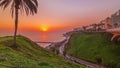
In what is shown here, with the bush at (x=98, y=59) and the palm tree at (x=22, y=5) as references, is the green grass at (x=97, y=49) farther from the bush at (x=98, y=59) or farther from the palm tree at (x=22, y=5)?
the palm tree at (x=22, y=5)

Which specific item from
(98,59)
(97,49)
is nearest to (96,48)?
(97,49)

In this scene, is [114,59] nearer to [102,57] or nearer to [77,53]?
[102,57]

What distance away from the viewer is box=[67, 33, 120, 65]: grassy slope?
9506 cm

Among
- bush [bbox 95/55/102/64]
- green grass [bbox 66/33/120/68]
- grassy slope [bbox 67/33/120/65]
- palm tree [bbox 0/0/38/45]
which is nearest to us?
palm tree [bbox 0/0/38/45]

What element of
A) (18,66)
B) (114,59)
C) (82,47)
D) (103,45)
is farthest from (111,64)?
(18,66)

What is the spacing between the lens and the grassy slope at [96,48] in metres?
95.1

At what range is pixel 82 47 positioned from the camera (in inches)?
4552

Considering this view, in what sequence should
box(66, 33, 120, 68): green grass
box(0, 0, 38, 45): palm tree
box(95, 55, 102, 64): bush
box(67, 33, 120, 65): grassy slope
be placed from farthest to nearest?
box(67, 33, 120, 65): grassy slope → box(66, 33, 120, 68): green grass → box(95, 55, 102, 64): bush → box(0, 0, 38, 45): palm tree

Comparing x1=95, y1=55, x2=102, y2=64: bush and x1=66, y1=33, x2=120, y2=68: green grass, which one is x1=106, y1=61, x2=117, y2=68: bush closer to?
x1=66, y1=33, x2=120, y2=68: green grass

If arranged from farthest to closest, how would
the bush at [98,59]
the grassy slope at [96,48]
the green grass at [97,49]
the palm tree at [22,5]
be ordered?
the grassy slope at [96,48], the green grass at [97,49], the bush at [98,59], the palm tree at [22,5]

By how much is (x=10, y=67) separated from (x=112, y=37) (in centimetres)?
7830

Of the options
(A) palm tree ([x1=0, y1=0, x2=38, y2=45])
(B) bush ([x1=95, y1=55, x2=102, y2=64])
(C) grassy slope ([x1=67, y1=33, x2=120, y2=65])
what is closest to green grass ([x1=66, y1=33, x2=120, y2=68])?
(C) grassy slope ([x1=67, y1=33, x2=120, y2=65])

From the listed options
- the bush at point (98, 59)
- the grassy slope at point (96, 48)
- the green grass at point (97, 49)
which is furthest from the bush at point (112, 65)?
the bush at point (98, 59)

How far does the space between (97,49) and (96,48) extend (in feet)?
5.02
